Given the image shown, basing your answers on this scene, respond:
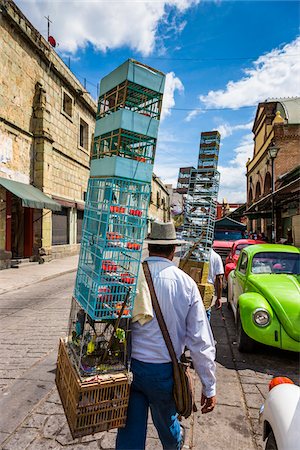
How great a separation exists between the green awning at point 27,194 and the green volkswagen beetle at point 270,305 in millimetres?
9529

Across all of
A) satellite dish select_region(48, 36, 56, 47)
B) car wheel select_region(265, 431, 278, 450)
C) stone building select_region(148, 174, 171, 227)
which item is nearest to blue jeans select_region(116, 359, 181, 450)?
car wheel select_region(265, 431, 278, 450)

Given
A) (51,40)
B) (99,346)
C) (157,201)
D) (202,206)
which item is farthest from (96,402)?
(157,201)

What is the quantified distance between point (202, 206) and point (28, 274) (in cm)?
902

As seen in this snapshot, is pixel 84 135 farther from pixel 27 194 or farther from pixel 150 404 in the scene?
pixel 150 404

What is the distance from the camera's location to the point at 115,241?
2291mm

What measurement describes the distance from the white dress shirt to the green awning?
1146cm

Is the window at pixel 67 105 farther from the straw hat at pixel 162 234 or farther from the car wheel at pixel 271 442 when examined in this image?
the car wheel at pixel 271 442

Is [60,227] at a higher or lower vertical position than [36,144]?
lower

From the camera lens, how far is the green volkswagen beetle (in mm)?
4598

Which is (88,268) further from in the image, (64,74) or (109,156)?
(64,74)

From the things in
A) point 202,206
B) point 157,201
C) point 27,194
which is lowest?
point 202,206

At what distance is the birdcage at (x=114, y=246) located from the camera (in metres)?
2.24

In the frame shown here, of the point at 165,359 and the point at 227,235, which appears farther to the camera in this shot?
the point at 227,235

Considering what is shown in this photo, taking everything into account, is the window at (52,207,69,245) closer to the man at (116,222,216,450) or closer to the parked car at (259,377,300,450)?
the man at (116,222,216,450)
